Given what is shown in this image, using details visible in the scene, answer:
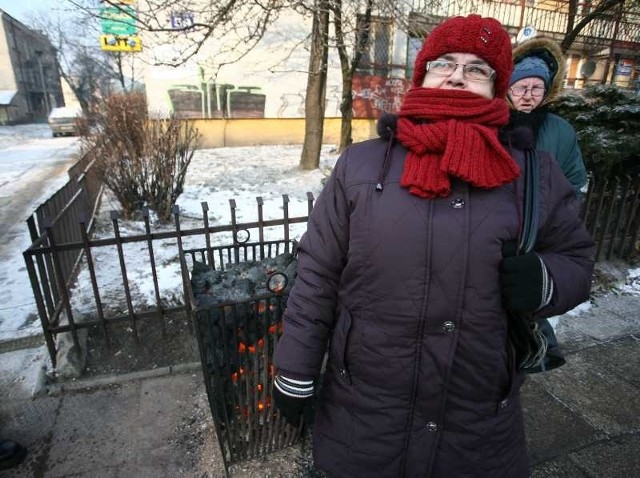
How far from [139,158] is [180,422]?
4.03m

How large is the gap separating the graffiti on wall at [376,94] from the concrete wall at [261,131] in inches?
19.3

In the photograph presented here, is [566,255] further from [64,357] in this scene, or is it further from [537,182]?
[64,357]

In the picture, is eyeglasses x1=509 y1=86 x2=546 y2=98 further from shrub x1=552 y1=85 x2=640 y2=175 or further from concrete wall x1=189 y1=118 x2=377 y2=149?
concrete wall x1=189 y1=118 x2=377 y2=149

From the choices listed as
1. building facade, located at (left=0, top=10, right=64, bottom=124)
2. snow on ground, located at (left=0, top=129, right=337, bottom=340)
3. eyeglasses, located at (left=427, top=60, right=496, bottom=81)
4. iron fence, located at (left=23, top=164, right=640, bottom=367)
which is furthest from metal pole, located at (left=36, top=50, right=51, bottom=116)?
eyeglasses, located at (left=427, top=60, right=496, bottom=81)

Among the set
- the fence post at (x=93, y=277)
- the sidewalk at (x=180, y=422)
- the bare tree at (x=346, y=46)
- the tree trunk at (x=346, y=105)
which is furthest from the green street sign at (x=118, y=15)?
the tree trunk at (x=346, y=105)

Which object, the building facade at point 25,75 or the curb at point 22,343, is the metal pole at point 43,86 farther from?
the curb at point 22,343

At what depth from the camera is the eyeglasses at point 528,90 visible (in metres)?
2.39

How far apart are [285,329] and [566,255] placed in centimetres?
93

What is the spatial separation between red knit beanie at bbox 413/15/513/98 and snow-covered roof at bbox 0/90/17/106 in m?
37.9

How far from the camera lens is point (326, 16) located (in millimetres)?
6887

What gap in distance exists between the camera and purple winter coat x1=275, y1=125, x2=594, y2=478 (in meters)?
1.18

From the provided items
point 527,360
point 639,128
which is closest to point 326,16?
point 639,128

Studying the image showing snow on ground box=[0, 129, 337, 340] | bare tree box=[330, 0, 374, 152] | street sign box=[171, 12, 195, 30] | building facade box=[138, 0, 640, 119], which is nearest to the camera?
snow on ground box=[0, 129, 337, 340]

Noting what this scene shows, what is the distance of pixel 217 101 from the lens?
13.8 meters
